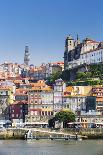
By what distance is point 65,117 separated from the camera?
219 ft

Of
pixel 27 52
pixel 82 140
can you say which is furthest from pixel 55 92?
pixel 27 52

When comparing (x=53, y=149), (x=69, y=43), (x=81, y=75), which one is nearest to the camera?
(x=53, y=149)

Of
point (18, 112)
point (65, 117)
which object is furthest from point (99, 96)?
point (18, 112)

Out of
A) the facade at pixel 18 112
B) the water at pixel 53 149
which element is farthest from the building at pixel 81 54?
the water at pixel 53 149

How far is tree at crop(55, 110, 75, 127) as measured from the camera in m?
66.4

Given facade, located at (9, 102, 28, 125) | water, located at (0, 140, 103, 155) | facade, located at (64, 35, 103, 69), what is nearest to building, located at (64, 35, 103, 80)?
facade, located at (64, 35, 103, 69)

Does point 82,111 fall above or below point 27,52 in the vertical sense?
below

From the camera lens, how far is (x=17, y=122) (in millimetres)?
73125

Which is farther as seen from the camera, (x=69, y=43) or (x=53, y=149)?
(x=69, y=43)

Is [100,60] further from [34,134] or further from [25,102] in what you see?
[34,134]

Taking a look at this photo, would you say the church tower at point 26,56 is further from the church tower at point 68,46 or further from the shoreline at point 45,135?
the shoreline at point 45,135

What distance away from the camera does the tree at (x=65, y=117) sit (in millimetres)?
66438

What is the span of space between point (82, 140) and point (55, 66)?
1793 inches

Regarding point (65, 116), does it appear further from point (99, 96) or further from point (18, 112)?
point (18, 112)
